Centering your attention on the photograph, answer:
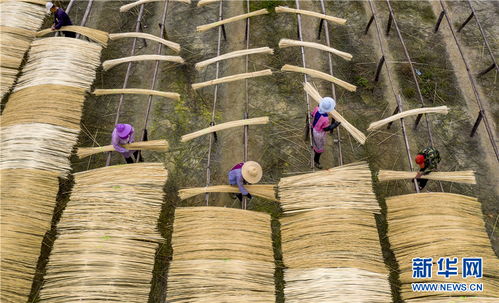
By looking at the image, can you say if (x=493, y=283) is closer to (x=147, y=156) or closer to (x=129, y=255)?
(x=129, y=255)

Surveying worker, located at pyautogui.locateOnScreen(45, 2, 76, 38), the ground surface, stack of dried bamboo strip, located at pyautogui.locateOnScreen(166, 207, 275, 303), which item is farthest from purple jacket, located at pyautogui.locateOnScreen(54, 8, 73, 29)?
stack of dried bamboo strip, located at pyautogui.locateOnScreen(166, 207, 275, 303)

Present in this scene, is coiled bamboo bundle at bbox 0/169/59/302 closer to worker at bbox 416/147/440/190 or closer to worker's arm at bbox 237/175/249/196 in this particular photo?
worker's arm at bbox 237/175/249/196

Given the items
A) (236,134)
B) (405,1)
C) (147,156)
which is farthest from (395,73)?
(147,156)

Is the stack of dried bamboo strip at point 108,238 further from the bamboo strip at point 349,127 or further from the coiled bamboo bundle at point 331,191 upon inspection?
the bamboo strip at point 349,127

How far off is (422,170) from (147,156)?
5912mm

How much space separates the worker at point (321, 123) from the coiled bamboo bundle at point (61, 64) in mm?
5032

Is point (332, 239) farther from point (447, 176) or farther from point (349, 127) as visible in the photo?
point (447, 176)

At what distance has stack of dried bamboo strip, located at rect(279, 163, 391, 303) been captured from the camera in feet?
17.5

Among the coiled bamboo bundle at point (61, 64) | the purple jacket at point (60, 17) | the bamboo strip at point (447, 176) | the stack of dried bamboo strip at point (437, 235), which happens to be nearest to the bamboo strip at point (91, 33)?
the purple jacket at point (60, 17)

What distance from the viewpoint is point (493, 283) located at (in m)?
5.45

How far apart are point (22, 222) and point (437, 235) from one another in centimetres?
712

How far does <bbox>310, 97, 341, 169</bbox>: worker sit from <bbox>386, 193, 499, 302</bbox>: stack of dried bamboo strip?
1772 mm

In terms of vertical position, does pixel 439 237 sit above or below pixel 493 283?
above

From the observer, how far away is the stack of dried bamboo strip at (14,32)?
820cm
